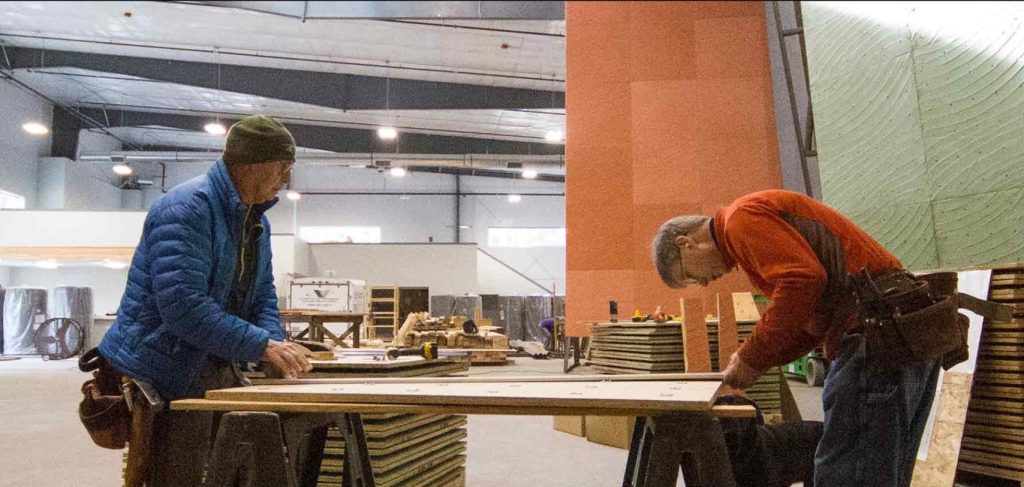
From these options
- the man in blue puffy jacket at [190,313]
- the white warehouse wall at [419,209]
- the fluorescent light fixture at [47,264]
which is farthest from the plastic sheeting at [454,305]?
the man in blue puffy jacket at [190,313]

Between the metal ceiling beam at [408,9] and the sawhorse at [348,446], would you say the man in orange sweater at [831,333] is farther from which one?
the metal ceiling beam at [408,9]

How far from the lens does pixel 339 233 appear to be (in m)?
20.3

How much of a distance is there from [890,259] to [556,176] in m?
18.6

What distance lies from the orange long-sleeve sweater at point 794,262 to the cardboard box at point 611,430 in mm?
2515

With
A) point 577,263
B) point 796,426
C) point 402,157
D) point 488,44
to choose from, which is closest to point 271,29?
point 488,44

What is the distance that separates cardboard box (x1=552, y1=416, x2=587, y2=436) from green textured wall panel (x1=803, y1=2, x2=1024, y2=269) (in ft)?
7.73

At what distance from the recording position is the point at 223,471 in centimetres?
152

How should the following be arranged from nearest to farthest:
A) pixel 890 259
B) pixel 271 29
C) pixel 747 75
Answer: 1. pixel 890 259
2. pixel 747 75
3. pixel 271 29

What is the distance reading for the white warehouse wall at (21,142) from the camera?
45.1ft

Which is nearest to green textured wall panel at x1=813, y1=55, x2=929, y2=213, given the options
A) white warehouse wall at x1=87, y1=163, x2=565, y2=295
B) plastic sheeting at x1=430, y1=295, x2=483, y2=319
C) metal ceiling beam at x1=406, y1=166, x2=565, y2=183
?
plastic sheeting at x1=430, y1=295, x2=483, y2=319

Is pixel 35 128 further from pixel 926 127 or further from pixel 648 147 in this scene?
pixel 926 127

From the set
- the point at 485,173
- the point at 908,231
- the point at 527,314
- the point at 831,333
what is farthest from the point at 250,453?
the point at 485,173

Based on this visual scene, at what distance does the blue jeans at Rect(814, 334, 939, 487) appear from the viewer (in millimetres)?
1729

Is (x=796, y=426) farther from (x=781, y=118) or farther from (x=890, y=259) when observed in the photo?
(x=781, y=118)
